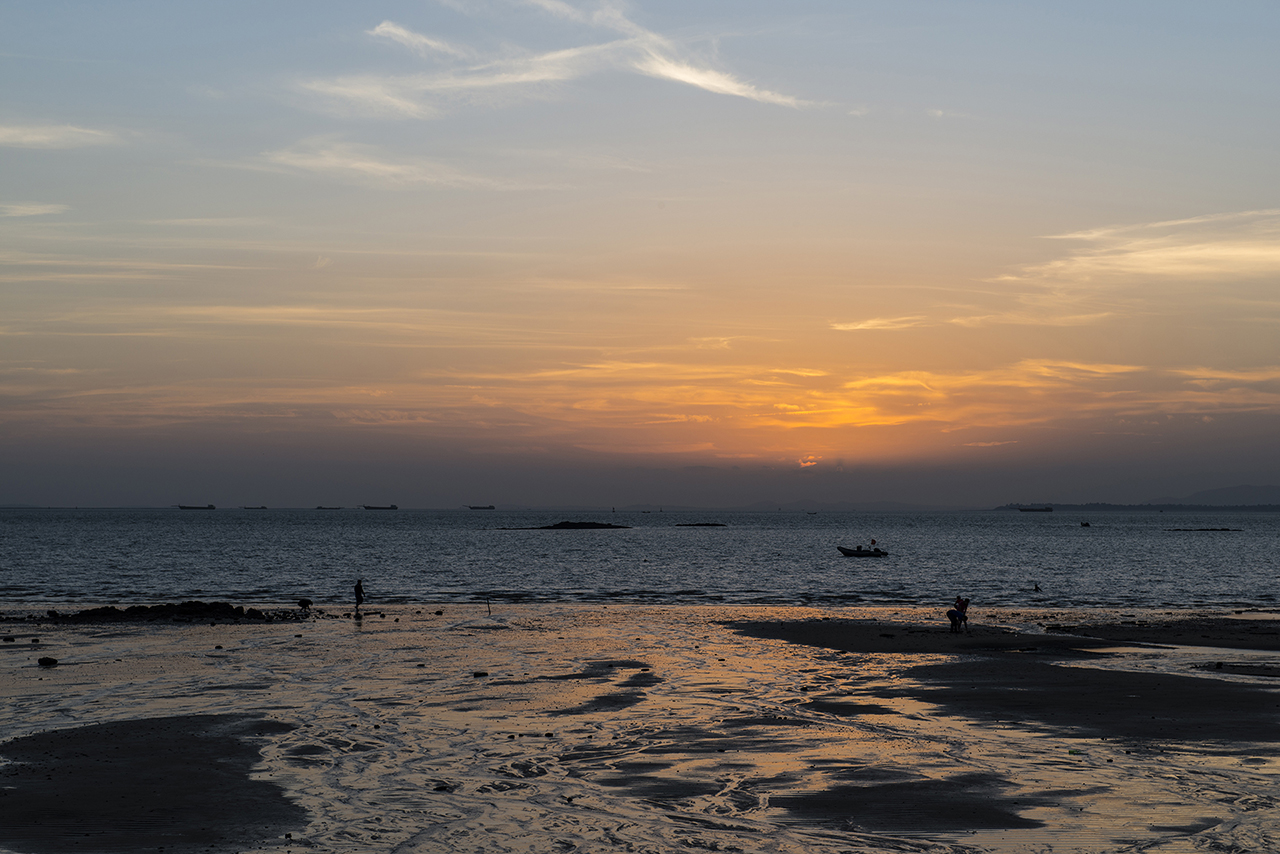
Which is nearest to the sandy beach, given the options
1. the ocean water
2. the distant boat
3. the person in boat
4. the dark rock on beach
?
the person in boat

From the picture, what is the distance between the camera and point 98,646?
38438 millimetres

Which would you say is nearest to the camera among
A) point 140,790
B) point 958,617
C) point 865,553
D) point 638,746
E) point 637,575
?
point 140,790

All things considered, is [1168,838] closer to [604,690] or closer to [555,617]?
[604,690]

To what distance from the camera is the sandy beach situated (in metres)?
15.4

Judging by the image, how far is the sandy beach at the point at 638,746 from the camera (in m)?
15.4

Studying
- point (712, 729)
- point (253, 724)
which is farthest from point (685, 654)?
point (253, 724)

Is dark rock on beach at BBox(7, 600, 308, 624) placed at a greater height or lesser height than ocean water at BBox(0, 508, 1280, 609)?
greater

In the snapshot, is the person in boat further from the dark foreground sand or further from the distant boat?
the distant boat

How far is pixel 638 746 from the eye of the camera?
69.3 feet

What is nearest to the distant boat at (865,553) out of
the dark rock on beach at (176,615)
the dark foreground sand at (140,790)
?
the dark rock on beach at (176,615)

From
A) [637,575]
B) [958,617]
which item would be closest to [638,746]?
[958,617]

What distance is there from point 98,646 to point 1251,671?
134 feet

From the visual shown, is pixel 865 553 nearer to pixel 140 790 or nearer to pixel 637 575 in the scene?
pixel 637 575

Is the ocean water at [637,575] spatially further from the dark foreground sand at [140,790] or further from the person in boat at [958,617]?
the dark foreground sand at [140,790]
